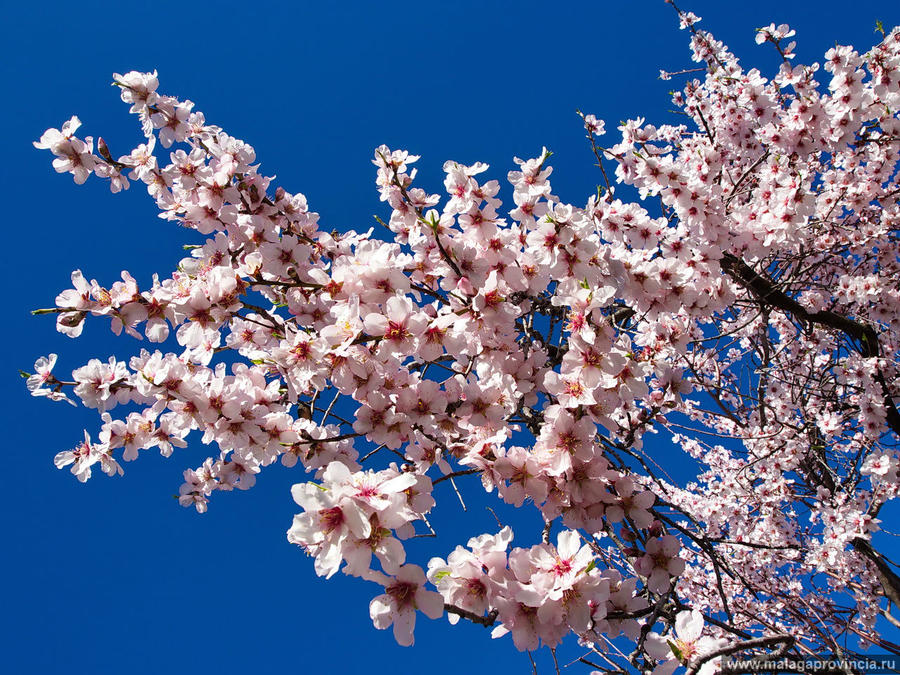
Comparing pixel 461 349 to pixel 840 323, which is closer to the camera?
pixel 461 349

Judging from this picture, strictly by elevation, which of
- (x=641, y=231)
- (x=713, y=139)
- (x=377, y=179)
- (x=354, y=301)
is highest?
(x=713, y=139)

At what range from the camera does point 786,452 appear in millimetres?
5164

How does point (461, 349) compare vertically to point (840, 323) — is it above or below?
below

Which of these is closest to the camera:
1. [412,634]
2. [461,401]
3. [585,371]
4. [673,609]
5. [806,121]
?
[412,634]

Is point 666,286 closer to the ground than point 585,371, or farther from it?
farther from it

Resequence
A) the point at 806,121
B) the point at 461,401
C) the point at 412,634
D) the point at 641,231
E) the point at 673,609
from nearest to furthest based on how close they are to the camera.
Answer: the point at 412,634 < the point at 673,609 < the point at 461,401 < the point at 641,231 < the point at 806,121

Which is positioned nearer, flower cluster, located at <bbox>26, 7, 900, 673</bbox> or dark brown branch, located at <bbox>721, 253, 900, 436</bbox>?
flower cluster, located at <bbox>26, 7, 900, 673</bbox>

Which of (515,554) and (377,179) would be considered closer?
(515,554)

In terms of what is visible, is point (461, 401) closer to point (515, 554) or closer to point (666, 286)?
point (515, 554)

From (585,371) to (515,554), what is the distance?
754mm

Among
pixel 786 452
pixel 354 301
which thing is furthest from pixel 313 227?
pixel 786 452

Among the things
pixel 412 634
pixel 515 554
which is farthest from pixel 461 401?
pixel 412 634

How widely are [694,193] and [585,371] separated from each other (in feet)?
6.35

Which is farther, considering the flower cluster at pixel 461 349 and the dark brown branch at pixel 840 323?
the dark brown branch at pixel 840 323
